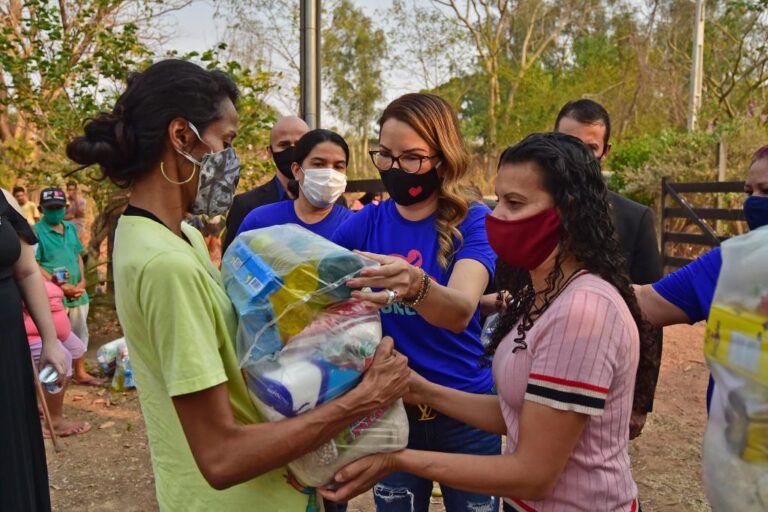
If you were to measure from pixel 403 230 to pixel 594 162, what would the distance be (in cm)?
92

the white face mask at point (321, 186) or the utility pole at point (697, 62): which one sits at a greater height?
the utility pole at point (697, 62)

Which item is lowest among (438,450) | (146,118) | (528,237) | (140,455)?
(140,455)

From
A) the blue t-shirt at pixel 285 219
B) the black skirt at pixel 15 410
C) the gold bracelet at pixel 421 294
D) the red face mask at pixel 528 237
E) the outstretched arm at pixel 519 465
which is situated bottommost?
the black skirt at pixel 15 410

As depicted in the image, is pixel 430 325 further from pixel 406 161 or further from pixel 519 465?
pixel 519 465

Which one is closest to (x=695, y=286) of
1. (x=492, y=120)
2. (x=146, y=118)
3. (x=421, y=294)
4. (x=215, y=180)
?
(x=421, y=294)

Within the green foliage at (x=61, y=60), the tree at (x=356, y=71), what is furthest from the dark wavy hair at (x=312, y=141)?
the tree at (x=356, y=71)

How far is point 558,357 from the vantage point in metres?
1.53

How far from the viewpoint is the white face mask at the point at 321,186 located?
12.0ft

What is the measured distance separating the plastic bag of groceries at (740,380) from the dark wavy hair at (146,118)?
1.32 metres

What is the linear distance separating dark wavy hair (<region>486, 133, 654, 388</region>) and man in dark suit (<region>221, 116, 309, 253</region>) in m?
2.92

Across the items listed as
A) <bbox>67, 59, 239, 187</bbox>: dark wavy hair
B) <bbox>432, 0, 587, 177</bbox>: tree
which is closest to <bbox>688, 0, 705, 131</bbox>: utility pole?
<bbox>432, 0, 587, 177</bbox>: tree

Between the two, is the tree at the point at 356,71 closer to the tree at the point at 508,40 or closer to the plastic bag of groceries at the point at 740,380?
the tree at the point at 508,40

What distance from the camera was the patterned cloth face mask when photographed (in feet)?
5.54

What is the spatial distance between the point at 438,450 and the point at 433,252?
2.49 feet
